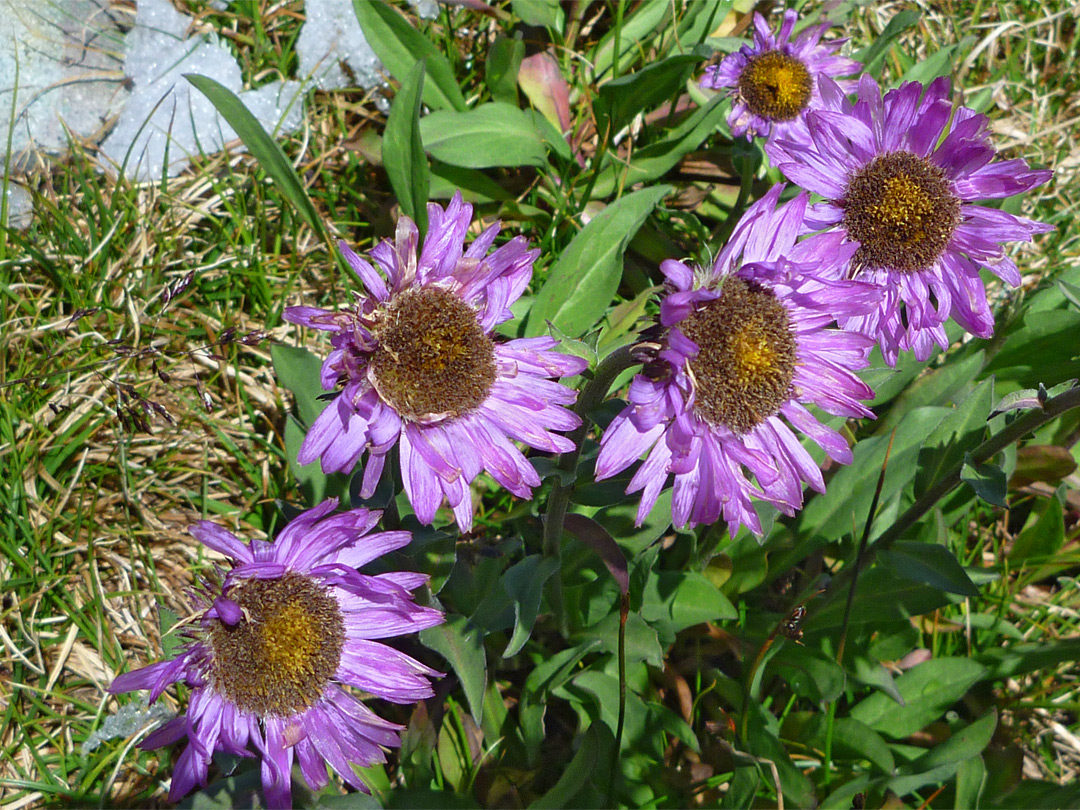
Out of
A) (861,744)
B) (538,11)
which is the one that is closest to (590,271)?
(538,11)

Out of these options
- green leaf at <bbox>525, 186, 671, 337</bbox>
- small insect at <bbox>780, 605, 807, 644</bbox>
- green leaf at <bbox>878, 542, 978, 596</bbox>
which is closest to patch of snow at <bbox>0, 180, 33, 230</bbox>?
green leaf at <bbox>525, 186, 671, 337</bbox>

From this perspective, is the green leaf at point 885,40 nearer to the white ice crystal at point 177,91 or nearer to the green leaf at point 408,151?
the green leaf at point 408,151

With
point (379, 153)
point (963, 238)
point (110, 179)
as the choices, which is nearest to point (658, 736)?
point (963, 238)

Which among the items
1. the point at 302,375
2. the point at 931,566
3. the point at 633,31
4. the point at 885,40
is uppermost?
the point at 885,40

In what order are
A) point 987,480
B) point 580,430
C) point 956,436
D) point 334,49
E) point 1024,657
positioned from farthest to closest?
point 334,49 < point 1024,657 < point 956,436 < point 987,480 < point 580,430

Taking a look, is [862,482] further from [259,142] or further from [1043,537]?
[259,142]

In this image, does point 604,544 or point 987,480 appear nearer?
point 604,544

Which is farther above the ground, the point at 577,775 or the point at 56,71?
the point at 56,71
